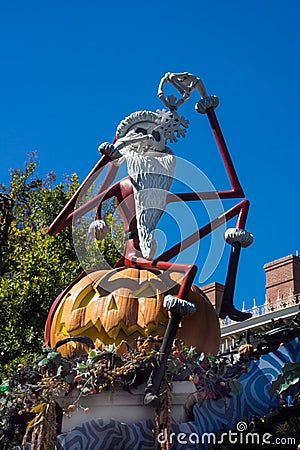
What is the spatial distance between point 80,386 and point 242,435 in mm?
1525

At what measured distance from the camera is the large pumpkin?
765 centimetres

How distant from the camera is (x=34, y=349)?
53.0 ft

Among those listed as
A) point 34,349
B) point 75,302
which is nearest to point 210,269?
point 75,302

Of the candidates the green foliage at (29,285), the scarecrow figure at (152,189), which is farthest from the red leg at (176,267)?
the green foliage at (29,285)

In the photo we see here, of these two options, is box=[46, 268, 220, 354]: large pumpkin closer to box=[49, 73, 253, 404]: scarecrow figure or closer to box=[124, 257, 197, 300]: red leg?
box=[124, 257, 197, 300]: red leg

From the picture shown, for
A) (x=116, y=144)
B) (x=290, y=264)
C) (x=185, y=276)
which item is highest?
(x=290, y=264)

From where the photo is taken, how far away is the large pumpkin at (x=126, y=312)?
25.1 feet

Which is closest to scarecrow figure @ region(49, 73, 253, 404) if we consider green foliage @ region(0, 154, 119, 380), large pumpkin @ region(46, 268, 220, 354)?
large pumpkin @ region(46, 268, 220, 354)

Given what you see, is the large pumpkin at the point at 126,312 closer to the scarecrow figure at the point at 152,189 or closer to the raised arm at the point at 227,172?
the scarecrow figure at the point at 152,189

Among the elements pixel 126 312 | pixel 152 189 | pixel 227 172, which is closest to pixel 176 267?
pixel 126 312

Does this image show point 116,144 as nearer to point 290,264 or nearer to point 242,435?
point 242,435

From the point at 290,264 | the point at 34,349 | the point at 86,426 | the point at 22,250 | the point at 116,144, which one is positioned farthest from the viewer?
the point at 290,264

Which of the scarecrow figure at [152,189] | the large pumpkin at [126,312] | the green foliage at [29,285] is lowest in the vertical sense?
the large pumpkin at [126,312]

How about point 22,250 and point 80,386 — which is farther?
point 22,250
